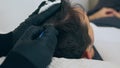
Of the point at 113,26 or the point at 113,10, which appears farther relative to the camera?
the point at 113,10

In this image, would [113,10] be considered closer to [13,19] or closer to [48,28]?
[13,19]

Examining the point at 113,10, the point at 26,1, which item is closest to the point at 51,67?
the point at 113,10

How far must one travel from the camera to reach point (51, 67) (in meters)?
0.81

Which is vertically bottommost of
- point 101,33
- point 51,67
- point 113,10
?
point 113,10

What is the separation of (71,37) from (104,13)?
3.23 feet

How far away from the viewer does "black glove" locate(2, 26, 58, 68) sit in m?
0.71

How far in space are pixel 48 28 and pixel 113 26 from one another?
81cm

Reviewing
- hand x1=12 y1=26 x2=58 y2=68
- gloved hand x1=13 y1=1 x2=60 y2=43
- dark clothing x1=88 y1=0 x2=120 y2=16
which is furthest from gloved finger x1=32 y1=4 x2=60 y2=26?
dark clothing x1=88 y1=0 x2=120 y2=16

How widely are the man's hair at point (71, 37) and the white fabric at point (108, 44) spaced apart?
0.67ft

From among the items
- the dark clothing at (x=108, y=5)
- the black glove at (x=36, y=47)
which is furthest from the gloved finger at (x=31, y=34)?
the dark clothing at (x=108, y=5)

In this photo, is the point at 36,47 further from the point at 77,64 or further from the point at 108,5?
the point at 108,5

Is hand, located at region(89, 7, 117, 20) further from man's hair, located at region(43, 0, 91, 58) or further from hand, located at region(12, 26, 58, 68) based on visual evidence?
hand, located at region(12, 26, 58, 68)

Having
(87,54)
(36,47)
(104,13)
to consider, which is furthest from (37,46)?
(104,13)

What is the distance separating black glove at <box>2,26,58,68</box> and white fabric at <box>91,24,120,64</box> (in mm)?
413
